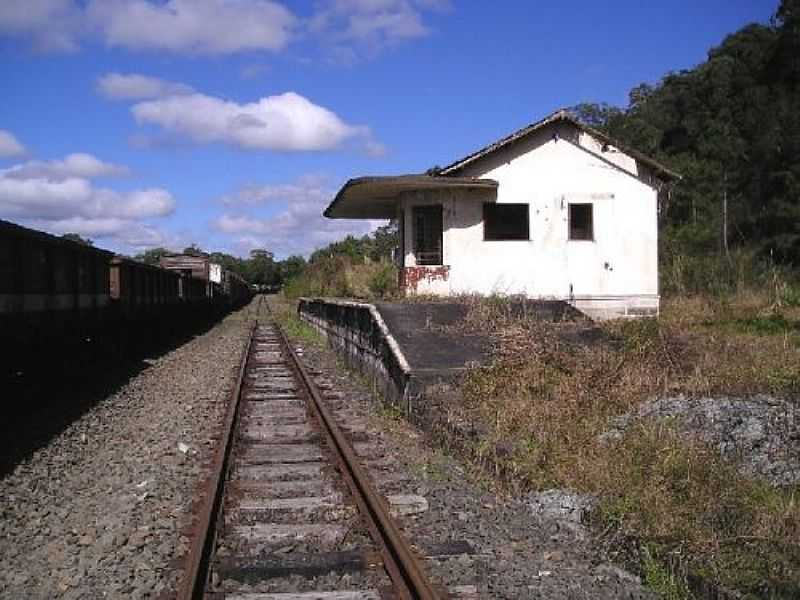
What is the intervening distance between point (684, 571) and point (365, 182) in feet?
48.7

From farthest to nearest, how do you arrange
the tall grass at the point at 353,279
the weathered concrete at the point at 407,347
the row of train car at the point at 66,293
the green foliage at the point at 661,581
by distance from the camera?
1. the tall grass at the point at 353,279
2. the weathered concrete at the point at 407,347
3. the row of train car at the point at 66,293
4. the green foliage at the point at 661,581

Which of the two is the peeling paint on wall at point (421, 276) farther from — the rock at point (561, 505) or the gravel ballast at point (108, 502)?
the rock at point (561, 505)

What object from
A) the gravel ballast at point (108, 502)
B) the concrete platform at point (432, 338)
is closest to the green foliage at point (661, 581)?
the gravel ballast at point (108, 502)

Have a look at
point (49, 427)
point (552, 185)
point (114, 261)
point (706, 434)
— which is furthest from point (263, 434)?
point (552, 185)

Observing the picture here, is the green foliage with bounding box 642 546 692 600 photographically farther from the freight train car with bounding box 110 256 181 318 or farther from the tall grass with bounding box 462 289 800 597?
the freight train car with bounding box 110 256 181 318

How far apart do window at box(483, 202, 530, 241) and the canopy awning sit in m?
1.31

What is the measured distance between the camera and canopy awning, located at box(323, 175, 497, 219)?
721 inches

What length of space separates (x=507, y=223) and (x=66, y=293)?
11387mm

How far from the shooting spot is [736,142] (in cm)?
5178

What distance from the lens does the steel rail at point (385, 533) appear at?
432 cm

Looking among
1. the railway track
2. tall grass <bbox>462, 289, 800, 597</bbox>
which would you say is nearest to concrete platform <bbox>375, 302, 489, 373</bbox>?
tall grass <bbox>462, 289, 800, 597</bbox>

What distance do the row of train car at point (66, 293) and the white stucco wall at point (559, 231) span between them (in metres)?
6.69

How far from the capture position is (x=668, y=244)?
130 feet

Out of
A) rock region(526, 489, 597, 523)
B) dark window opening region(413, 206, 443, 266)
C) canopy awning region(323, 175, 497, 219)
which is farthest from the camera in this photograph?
dark window opening region(413, 206, 443, 266)
